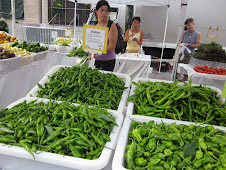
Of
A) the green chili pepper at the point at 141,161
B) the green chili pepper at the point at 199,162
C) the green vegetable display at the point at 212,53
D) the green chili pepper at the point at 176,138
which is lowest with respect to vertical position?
the green chili pepper at the point at 141,161

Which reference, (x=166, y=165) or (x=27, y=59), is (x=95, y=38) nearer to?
(x=27, y=59)

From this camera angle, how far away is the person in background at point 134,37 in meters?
5.83

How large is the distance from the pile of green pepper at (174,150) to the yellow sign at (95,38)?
1.52 metres

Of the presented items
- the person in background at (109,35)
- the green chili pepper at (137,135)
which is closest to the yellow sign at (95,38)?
the person in background at (109,35)

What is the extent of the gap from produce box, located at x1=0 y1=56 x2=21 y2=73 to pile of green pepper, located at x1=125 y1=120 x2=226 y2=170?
259 centimetres

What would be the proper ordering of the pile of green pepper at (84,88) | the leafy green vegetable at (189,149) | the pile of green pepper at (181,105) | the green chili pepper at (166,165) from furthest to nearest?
the pile of green pepper at (84,88) < the pile of green pepper at (181,105) < the leafy green vegetable at (189,149) < the green chili pepper at (166,165)

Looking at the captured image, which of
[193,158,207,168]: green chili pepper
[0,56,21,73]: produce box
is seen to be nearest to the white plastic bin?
[0,56,21,73]: produce box

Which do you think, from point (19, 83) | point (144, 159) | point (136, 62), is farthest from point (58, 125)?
point (136, 62)

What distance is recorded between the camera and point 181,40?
12.1 feet

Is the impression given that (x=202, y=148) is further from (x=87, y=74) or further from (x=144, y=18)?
(x=144, y=18)

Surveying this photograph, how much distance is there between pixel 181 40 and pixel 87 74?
2274mm

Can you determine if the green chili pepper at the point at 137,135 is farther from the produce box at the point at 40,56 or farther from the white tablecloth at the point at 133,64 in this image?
the white tablecloth at the point at 133,64

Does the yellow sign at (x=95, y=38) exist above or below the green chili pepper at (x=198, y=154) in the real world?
above

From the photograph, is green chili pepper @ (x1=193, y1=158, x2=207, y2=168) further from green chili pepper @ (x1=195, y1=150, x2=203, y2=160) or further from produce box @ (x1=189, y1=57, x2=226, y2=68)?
produce box @ (x1=189, y1=57, x2=226, y2=68)
